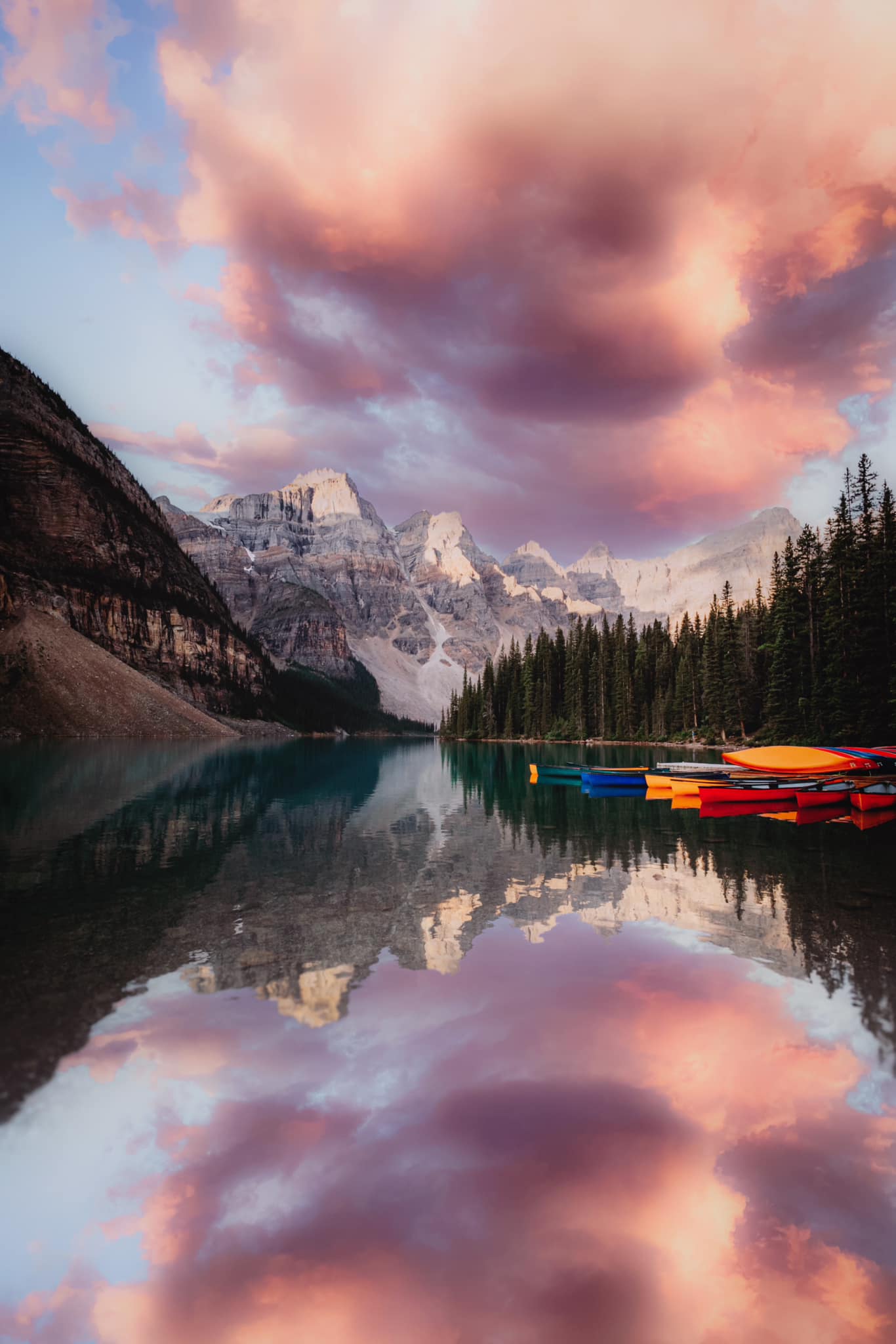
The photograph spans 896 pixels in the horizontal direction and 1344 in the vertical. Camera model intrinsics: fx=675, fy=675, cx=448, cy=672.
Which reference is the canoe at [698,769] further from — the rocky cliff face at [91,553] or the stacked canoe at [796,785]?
the rocky cliff face at [91,553]

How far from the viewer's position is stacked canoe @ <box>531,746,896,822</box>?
1293 inches

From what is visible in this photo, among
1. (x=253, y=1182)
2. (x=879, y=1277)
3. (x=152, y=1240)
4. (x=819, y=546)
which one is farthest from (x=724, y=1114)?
(x=819, y=546)

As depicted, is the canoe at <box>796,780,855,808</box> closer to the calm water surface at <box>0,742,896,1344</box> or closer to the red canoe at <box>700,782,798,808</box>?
the red canoe at <box>700,782,798,808</box>

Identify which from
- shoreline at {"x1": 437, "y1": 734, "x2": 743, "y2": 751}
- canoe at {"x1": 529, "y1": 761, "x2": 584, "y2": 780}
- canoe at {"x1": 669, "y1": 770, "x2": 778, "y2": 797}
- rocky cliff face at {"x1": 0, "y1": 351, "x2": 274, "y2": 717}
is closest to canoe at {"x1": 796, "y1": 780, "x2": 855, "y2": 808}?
canoe at {"x1": 669, "y1": 770, "x2": 778, "y2": 797}

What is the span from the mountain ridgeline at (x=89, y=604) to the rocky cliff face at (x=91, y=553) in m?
0.31

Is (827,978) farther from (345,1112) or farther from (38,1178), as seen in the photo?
(38,1178)

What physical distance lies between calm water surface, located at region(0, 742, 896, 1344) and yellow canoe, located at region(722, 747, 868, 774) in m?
20.6

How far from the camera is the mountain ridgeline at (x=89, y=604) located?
107000 millimetres

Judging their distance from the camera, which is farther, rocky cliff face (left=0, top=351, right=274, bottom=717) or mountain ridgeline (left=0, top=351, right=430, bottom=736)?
rocky cliff face (left=0, top=351, right=274, bottom=717)

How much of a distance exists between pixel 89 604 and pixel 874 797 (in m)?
150

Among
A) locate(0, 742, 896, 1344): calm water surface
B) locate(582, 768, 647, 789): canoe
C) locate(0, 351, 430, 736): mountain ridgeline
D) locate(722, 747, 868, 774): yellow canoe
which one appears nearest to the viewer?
locate(0, 742, 896, 1344): calm water surface

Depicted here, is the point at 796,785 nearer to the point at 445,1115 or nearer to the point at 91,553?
the point at 445,1115

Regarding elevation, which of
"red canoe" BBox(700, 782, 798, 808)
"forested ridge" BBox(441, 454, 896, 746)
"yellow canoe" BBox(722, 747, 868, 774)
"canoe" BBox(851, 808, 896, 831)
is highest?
"forested ridge" BBox(441, 454, 896, 746)

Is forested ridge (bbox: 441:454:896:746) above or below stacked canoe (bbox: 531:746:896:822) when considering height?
above
